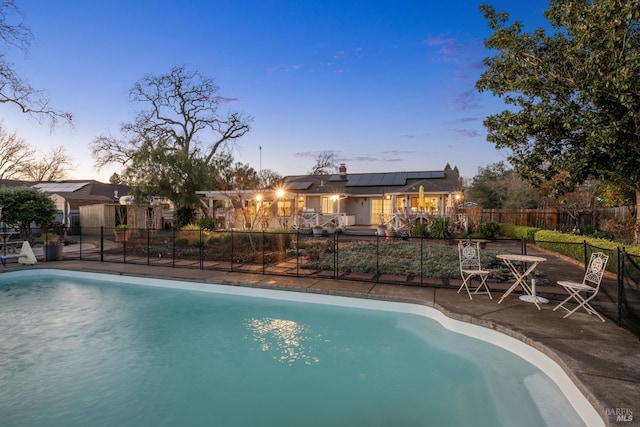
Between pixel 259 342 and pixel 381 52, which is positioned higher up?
pixel 381 52

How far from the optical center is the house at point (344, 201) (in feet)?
58.4

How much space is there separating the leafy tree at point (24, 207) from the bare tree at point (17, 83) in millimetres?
3502

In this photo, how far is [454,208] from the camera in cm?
1738

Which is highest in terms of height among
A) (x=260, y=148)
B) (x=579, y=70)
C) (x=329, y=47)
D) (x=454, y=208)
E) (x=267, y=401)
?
(x=329, y=47)

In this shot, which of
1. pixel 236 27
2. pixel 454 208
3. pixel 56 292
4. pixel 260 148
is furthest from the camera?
pixel 260 148

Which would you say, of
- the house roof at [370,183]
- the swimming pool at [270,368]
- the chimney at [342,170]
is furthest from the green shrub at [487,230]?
the chimney at [342,170]

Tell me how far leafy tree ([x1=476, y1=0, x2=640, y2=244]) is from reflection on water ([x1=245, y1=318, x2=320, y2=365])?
7.41 m

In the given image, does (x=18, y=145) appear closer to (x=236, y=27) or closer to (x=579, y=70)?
(x=236, y=27)

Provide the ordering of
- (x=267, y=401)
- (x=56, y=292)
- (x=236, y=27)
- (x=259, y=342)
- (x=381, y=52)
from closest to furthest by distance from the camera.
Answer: (x=267, y=401)
(x=259, y=342)
(x=56, y=292)
(x=236, y=27)
(x=381, y=52)

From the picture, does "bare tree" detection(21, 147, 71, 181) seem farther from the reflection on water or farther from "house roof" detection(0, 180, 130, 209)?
the reflection on water

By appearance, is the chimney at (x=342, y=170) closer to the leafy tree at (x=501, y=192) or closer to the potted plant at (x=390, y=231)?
the potted plant at (x=390, y=231)

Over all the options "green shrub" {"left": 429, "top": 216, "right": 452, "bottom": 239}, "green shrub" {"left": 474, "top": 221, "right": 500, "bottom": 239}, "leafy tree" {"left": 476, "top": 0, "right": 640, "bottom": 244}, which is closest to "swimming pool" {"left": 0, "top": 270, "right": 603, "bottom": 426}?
"leafy tree" {"left": 476, "top": 0, "right": 640, "bottom": 244}

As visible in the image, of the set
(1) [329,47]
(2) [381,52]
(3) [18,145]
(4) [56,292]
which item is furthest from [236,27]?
(3) [18,145]

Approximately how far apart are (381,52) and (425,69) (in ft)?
7.70
